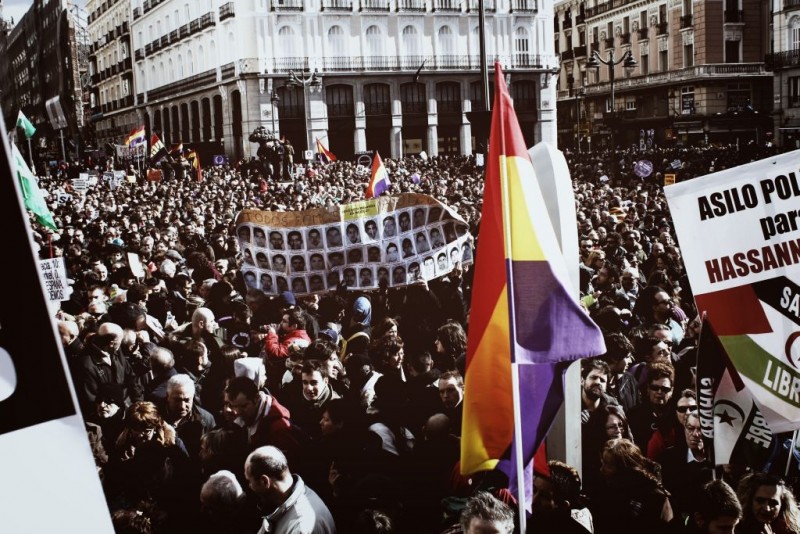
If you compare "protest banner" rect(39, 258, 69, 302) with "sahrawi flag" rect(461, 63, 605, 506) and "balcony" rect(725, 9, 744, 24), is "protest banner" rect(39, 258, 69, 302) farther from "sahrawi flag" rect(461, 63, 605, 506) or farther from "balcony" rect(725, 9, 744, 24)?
"balcony" rect(725, 9, 744, 24)

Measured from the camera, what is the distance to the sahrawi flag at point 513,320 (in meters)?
3.87

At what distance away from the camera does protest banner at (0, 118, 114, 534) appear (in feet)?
5.43

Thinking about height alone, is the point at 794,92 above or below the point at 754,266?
above

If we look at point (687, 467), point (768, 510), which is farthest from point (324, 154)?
point (768, 510)

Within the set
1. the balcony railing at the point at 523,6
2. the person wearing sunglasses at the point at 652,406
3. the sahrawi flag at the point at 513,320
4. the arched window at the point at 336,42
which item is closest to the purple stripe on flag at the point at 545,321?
the sahrawi flag at the point at 513,320

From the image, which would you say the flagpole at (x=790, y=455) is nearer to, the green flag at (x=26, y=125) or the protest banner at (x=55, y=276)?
the protest banner at (x=55, y=276)

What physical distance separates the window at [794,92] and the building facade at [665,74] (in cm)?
41

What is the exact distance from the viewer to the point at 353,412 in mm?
5215

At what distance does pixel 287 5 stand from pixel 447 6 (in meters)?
2.04

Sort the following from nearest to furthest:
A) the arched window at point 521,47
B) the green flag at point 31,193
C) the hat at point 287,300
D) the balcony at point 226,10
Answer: the hat at point 287,300, the green flag at point 31,193, the balcony at point 226,10, the arched window at point 521,47

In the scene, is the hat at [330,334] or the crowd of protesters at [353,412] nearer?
the crowd of protesters at [353,412]

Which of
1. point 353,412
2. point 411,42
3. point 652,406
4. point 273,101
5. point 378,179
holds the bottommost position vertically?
point 652,406

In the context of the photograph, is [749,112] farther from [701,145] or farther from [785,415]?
[785,415]

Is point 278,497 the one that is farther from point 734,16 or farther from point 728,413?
point 734,16
